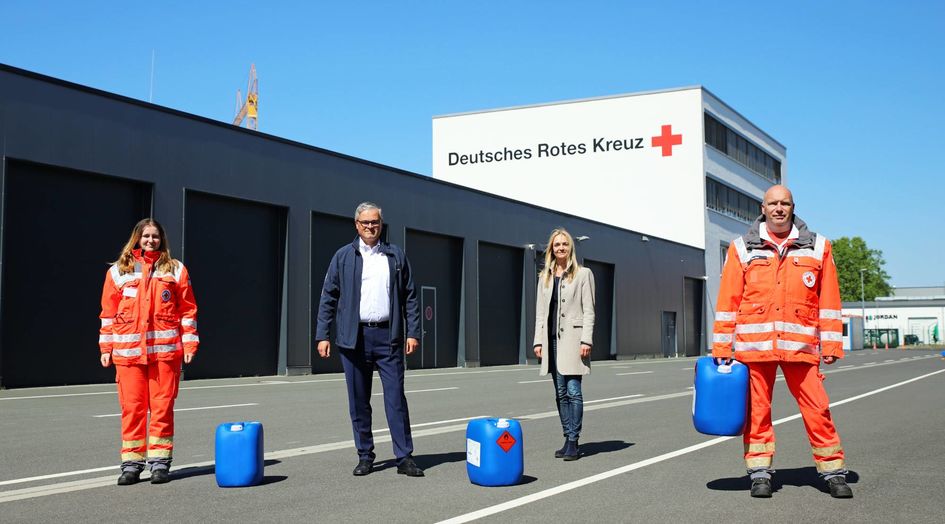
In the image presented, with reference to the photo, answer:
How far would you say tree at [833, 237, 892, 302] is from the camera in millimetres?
117750

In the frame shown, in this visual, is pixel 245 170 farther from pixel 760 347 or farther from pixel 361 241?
pixel 760 347

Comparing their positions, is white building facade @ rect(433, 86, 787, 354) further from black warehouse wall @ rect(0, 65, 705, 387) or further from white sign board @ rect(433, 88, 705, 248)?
black warehouse wall @ rect(0, 65, 705, 387)

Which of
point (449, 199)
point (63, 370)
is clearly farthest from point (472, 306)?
point (63, 370)

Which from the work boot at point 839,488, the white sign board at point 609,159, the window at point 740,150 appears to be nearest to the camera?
the work boot at point 839,488

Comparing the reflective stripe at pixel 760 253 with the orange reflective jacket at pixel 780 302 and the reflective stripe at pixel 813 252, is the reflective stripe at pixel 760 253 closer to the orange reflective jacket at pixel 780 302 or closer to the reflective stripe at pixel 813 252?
the orange reflective jacket at pixel 780 302

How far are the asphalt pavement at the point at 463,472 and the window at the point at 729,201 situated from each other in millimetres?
44918

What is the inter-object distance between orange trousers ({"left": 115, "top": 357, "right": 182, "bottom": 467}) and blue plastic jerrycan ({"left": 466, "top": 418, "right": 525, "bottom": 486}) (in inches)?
87.0

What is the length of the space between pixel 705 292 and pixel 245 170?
3899cm

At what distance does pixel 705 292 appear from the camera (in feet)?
190

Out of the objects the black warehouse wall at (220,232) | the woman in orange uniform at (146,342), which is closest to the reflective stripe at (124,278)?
the woman in orange uniform at (146,342)

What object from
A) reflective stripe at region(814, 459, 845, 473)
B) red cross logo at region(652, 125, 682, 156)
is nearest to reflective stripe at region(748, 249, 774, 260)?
reflective stripe at region(814, 459, 845, 473)

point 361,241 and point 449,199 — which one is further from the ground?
point 449,199

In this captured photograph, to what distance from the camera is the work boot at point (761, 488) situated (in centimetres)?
608

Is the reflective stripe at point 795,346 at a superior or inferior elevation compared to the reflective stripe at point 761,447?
superior
